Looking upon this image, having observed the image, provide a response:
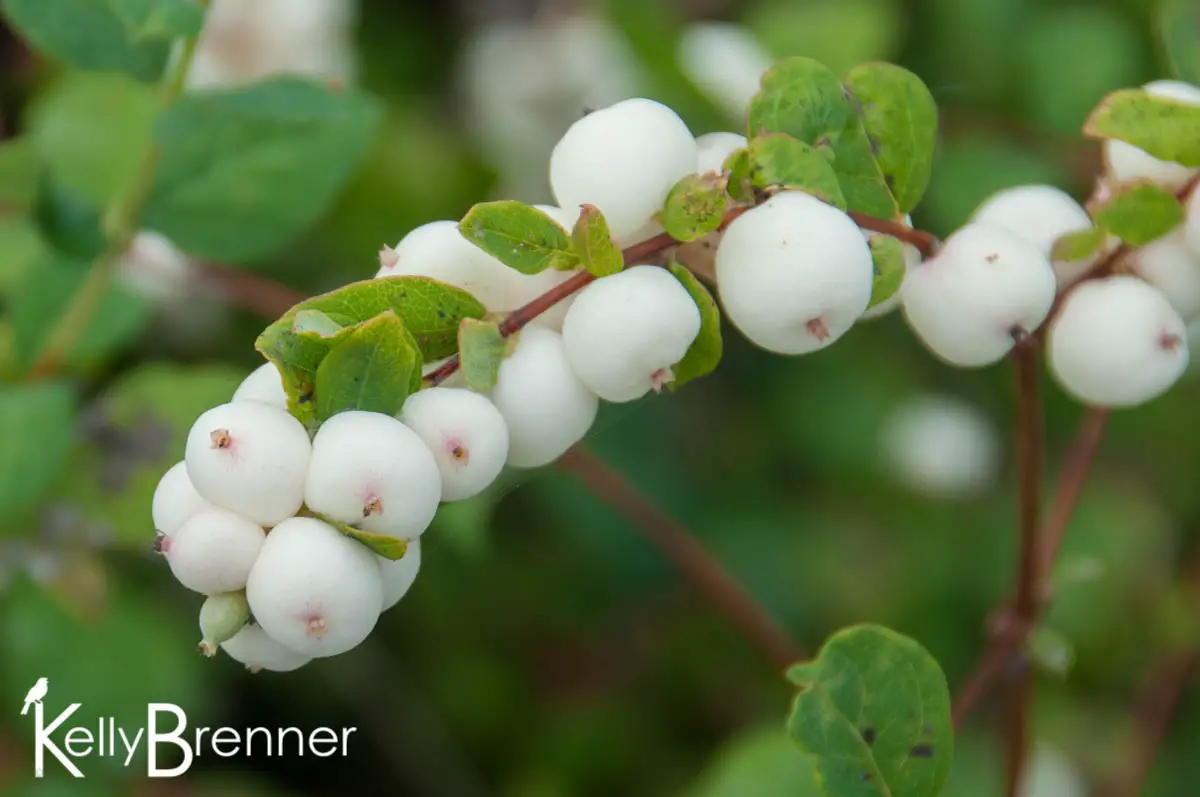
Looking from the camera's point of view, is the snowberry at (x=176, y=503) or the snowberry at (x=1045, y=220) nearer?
the snowberry at (x=176, y=503)

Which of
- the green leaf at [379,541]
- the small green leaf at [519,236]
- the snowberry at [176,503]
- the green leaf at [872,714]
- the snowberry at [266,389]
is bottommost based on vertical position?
the green leaf at [872,714]

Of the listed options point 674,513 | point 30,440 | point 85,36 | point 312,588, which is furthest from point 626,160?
point 674,513

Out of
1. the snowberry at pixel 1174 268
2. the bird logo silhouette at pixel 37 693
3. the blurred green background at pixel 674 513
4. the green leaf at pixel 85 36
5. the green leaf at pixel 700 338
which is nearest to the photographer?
the green leaf at pixel 700 338

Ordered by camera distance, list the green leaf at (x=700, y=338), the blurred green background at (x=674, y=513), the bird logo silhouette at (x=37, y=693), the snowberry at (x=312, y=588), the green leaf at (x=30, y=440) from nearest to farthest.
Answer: the snowberry at (x=312, y=588) < the green leaf at (x=700, y=338) < the green leaf at (x=30, y=440) < the bird logo silhouette at (x=37, y=693) < the blurred green background at (x=674, y=513)

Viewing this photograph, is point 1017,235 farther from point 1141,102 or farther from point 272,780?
point 272,780

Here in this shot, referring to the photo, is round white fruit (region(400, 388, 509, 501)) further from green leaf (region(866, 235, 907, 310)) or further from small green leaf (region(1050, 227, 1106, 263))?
small green leaf (region(1050, 227, 1106, 263))

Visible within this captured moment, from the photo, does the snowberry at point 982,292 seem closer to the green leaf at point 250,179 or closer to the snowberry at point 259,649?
the snowberry at point 259,649

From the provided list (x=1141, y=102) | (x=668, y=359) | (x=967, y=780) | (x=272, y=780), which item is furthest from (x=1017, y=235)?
(x=272, y=780)

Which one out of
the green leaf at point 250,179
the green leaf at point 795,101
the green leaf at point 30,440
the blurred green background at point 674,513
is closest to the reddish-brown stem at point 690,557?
the blurred green background at point 674,513
